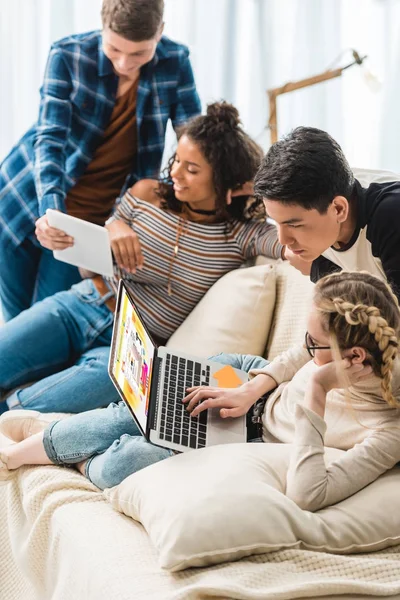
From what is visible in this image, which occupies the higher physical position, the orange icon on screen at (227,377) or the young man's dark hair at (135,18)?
the young man's dark hair at (135,18)

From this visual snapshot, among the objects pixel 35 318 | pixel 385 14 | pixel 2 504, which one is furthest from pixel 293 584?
pixel 385 14

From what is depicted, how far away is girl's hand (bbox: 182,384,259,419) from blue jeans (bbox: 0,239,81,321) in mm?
1052

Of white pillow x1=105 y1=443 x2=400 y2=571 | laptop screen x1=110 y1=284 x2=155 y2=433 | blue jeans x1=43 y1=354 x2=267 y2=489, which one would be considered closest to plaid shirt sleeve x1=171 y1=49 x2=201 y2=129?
laptop screen x1=110 y1=284 x2=155 y2=433

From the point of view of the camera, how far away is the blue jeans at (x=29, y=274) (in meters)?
2.64

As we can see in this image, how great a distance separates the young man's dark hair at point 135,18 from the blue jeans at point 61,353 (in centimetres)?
72

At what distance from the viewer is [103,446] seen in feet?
5.77

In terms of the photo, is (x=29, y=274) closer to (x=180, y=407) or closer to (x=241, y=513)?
(x=180, y=407)

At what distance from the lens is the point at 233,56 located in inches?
127

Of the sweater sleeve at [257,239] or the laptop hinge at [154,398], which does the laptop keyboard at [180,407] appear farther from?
the sweater sleeve at [257,239]

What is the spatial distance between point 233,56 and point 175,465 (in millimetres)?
2139

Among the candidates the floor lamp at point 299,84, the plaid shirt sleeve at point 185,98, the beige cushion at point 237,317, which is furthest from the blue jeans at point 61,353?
the floor lamp at point 299,84

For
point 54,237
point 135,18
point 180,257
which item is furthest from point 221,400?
point 135,18

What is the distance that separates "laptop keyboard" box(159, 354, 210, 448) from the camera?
1.63m

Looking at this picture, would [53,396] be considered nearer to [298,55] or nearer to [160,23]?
[160,23]
